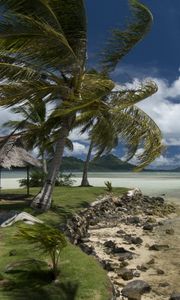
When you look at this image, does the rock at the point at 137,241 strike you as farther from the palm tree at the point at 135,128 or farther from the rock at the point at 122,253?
the palm tree at the point at 135,128

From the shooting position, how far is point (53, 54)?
15.0 metres

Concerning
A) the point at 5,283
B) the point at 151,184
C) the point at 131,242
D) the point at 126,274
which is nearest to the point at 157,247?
the point at 131,242

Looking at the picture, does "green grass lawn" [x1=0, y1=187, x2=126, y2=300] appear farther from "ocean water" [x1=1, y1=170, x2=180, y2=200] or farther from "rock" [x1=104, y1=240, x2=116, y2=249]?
"ocean water" [x1=1, y1=170, x2=180, y2=200]

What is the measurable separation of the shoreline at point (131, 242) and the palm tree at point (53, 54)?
2.86 metres

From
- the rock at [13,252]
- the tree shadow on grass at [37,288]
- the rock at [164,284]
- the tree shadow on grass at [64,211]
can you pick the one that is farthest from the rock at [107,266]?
the tree shadow on grass at [37,288]

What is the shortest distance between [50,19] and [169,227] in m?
11.4

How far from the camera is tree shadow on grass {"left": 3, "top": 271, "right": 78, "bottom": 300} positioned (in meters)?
7.80

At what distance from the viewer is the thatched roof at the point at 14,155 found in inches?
780

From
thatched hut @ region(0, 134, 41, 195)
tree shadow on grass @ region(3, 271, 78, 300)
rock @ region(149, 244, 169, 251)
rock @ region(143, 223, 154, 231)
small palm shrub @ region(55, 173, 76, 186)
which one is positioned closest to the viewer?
tree shadow on grass @ region(3, 271, 78, 300)

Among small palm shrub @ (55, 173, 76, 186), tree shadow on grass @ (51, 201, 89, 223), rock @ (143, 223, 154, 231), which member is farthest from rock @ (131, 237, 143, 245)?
small palm shrub @ (55, 173, 76, 186)

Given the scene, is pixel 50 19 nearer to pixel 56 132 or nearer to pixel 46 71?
pixel 46 71

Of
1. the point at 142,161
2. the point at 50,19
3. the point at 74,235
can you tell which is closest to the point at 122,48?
the point at 50,19

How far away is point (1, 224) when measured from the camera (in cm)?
1361

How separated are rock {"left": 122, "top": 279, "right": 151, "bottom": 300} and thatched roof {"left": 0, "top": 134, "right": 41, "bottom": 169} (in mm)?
10041
